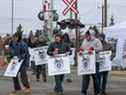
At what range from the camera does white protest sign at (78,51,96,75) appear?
17516 millimetres

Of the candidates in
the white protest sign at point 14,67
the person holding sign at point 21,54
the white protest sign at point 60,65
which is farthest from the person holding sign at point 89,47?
the white protest sign at point 14,67

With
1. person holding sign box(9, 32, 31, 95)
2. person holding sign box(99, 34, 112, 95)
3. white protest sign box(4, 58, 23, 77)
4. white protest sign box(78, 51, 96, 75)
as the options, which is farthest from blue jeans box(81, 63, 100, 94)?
white protest sign box(4, 58, 23, 77)

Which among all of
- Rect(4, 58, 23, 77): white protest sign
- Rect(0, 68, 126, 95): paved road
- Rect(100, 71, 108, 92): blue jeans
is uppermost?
Rect(4, 58, 23, 77): white protest sign

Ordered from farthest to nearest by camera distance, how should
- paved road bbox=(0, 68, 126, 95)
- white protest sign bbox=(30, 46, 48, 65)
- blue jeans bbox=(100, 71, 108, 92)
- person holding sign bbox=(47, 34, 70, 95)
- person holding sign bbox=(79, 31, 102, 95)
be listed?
white protest sign bbox=(30, 46, 48, 65) → paved road bbox=(0, 68, 126, 95) → blue jeans bbox=(100, 71, 108, 92) → person holding sign bbox=(47, 34, 70, 95) → person holding sign bbox=(79, 31, 102, 95)

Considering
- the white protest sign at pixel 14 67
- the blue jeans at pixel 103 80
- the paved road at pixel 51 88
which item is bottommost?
the paved road at pixel 51 88

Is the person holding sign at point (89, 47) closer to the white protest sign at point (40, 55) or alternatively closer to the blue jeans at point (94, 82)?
the blue jeans at point (94, 82)

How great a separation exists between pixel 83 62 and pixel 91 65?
351 millimetres

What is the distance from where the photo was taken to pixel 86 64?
17812 mm

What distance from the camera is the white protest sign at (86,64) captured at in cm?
1752

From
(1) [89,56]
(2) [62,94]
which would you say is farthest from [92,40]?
(2) [62,94]

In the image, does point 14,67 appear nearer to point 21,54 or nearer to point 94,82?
point 21,54

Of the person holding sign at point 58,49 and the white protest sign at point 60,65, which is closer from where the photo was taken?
the person holding sign at point 58,49

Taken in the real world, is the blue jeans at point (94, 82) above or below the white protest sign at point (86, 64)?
below

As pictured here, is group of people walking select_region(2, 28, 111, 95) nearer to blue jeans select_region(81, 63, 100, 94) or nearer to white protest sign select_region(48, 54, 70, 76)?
blue jeans select_region(81, 63, 100, 94)
